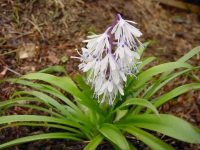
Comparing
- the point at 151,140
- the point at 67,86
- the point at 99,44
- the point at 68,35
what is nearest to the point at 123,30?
the point at 99,44

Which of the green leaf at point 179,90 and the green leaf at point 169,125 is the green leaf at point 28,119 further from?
the green leaf at point 179,90

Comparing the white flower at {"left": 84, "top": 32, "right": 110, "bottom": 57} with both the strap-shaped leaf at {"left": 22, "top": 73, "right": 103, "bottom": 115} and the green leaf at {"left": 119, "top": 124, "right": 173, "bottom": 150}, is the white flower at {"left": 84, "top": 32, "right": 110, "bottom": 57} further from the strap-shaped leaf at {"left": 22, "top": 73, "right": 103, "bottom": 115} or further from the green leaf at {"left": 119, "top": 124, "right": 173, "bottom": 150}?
the green leaf at {"left": 119, "top": 124, "right": 173, "bottom": 150}

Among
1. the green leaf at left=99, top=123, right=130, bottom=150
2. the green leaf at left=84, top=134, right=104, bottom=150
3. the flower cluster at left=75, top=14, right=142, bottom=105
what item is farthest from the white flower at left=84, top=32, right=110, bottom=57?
the green leaf at left=84, top=134, right=104, bottom=150

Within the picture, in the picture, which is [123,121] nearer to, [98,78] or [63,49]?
[98,78]

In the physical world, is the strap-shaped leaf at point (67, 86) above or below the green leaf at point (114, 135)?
above

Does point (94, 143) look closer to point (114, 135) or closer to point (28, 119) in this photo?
point (114, 135)

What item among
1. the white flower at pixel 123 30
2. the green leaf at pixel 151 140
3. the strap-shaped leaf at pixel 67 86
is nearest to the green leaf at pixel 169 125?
the green leaf at pixel 151 140

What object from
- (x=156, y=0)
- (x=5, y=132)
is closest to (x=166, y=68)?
(x=5, y=132)
